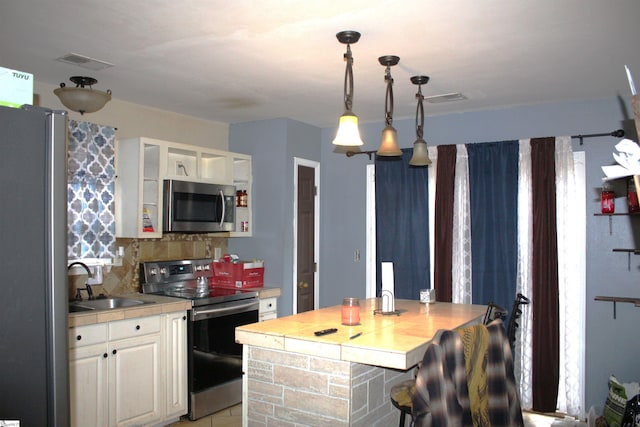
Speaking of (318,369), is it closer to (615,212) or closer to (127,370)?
(127,370)

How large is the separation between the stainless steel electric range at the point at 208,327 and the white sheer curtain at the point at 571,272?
245 centimetres

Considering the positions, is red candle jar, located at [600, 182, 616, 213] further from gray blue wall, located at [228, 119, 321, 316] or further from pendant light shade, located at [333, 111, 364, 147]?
gray blue wall, located at [228, 119, 321, 316]

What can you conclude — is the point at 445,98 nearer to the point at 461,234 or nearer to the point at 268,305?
the point at 461,234

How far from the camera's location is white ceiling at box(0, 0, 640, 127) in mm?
2414

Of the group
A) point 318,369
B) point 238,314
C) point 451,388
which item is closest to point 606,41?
point 451,388

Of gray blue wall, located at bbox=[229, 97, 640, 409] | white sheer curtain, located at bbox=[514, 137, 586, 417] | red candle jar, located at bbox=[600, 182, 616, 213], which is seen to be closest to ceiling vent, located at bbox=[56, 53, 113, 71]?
gray blue wall, located at bbox=[229, 97, 640, 409]

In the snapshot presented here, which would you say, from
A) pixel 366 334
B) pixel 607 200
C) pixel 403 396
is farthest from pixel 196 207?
pixel 607 200

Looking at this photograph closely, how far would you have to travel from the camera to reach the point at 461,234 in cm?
453

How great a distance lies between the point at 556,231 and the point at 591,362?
1.02 m

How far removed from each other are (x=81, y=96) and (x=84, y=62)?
42cm

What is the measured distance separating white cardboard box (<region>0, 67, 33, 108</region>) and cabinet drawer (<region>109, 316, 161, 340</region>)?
2276mm

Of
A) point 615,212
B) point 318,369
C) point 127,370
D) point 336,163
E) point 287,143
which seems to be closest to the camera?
point 318,369

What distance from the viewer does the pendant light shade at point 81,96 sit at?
3521 mm

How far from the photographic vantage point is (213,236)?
5.00 meters
